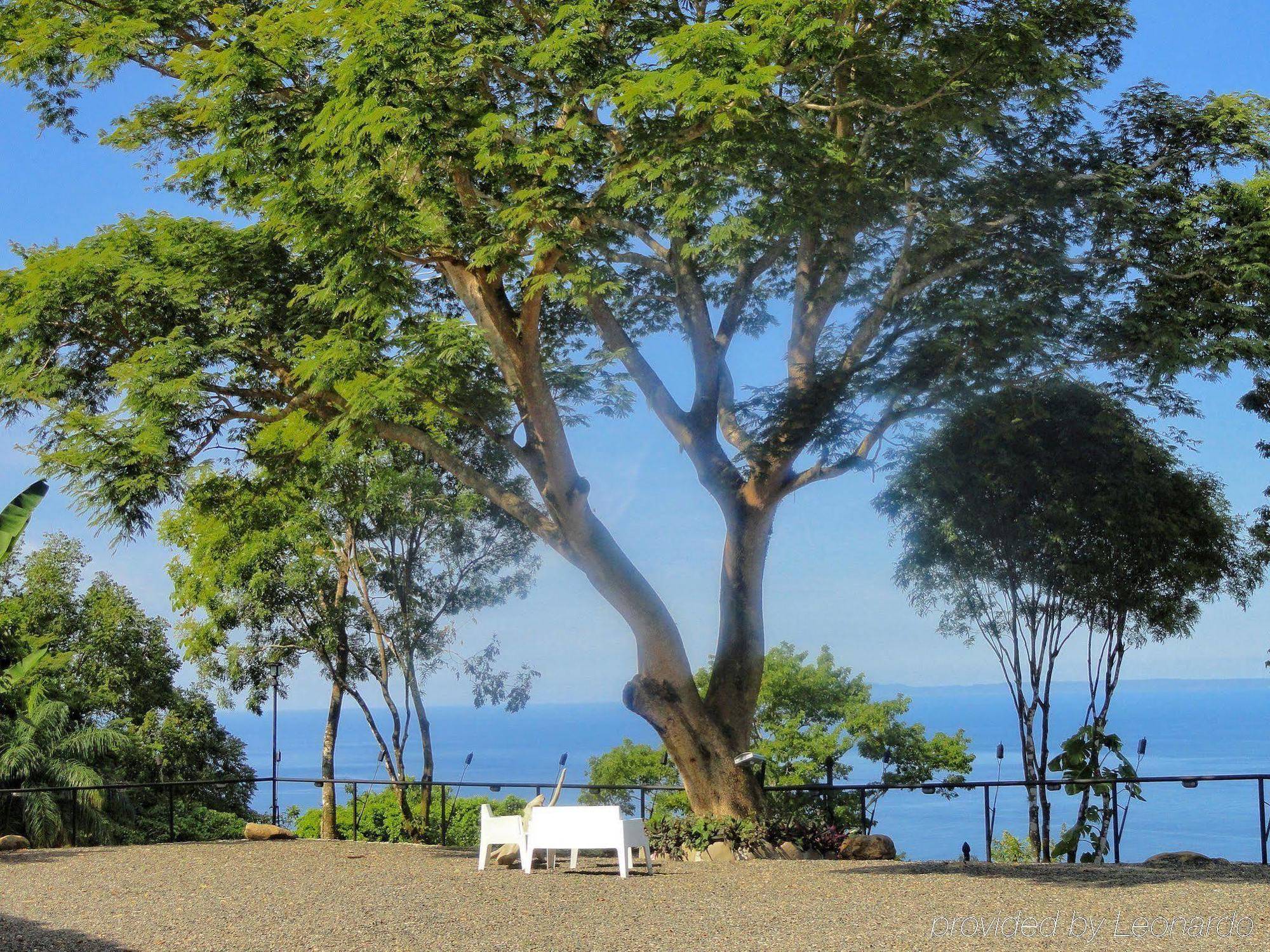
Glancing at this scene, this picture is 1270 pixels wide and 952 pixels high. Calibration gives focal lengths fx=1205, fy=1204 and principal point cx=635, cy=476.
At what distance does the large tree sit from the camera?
11.3 metres

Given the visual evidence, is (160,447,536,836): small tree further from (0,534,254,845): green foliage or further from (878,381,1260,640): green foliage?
(878,381,1260,640): green foliage

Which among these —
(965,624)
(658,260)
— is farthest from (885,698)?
(658,260)

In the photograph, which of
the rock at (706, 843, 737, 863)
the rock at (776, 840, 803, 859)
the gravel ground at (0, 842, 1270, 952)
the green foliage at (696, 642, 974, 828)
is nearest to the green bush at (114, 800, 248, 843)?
the gravel ground at (0, 842, 1270, 952)

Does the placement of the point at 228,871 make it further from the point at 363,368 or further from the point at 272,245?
the point at 272,245

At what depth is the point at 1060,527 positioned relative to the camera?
1545cm

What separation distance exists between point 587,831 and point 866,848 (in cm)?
368

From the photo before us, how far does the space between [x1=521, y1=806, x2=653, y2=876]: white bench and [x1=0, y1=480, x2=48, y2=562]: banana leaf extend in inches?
263

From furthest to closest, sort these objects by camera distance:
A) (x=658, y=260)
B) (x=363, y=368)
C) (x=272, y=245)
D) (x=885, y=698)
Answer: (x=885, y=698) < (x=658, y=260) < (x=272, y=245) < (x=363, y=368)

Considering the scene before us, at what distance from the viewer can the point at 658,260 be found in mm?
15250

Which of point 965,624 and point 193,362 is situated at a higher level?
point 193,362

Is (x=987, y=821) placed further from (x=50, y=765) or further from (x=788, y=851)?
(x=50, y=765)

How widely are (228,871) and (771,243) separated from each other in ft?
29.4

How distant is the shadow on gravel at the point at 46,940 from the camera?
764 cm

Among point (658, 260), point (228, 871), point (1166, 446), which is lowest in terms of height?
point (228, 871)
